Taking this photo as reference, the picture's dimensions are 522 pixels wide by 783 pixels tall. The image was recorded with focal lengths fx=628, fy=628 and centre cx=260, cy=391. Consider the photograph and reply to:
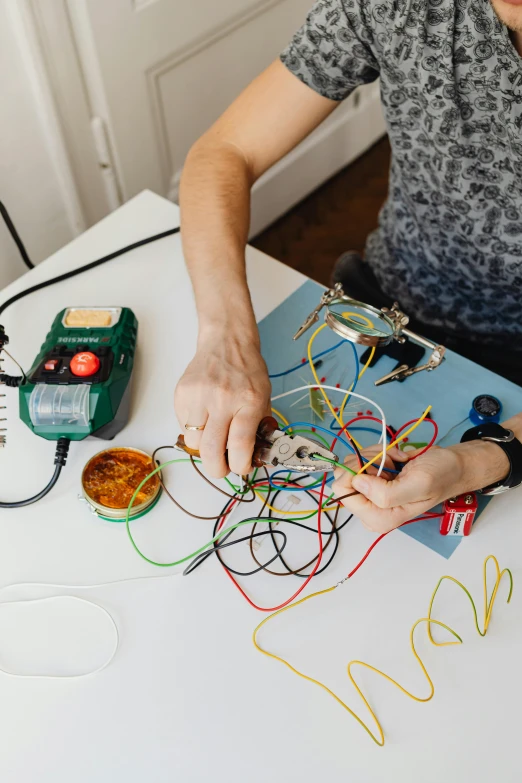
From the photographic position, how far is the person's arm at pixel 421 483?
71cm

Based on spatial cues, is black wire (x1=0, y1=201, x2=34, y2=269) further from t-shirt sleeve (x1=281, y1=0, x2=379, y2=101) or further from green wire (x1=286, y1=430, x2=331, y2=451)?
→ green wire (x1=286, y1=430, x2=331, y2=451)

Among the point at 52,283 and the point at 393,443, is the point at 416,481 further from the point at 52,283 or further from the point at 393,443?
the point at 52,283

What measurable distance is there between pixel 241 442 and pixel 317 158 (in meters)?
1.74

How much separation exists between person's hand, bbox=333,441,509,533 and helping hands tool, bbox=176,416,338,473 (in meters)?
0.04

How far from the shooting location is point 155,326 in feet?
3.27

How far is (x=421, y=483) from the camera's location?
28.0 inches

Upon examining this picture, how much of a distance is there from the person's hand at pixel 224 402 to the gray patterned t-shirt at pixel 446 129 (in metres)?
0.43

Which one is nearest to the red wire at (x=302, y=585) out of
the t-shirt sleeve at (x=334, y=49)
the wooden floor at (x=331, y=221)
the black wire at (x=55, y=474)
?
the black wire at (x=55, y=474)

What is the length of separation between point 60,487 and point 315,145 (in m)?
1.71

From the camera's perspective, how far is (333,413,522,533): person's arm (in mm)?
712

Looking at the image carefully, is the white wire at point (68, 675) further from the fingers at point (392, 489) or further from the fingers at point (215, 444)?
the fingers at point (392, 489)

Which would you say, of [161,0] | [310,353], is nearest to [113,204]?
[161,0]

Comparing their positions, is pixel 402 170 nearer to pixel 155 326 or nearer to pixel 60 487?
pixel 155 326

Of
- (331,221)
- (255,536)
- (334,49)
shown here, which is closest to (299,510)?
(255,536)
